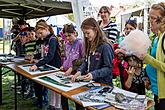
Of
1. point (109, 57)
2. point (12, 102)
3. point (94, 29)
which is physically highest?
point (94, 29)

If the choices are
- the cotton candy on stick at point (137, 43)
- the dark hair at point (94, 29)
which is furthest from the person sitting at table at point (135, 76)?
the cotton candy on stick at point (137, 43)

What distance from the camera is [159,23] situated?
1.77m

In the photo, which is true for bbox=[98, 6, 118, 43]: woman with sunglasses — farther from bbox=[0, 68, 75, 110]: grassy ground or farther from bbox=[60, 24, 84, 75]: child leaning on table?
bbox=[0, 68, 75, 110]: grassy ground

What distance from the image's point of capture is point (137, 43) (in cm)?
176

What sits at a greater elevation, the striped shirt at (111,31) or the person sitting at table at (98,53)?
the striped shirt at (111,31)

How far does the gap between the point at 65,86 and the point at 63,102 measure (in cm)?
83

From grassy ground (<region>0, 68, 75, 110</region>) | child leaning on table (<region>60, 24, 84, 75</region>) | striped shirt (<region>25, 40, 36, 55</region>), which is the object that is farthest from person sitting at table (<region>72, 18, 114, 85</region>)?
striped shirt (<region>25, 40, 36, 55</region>)

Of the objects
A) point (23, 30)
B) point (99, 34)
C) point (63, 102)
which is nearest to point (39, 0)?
point (23, 30)

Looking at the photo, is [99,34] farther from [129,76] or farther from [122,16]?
[122,16]

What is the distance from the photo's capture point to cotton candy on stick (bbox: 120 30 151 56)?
1746 mm

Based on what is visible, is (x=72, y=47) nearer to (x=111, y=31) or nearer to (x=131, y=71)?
(x=111, y=31)

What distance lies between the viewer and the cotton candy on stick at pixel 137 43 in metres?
1.75

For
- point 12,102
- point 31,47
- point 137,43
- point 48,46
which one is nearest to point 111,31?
point 48,46

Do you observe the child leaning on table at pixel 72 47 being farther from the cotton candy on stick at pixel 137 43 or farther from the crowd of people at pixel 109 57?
the cotton candy on stick at pixel 137 43
